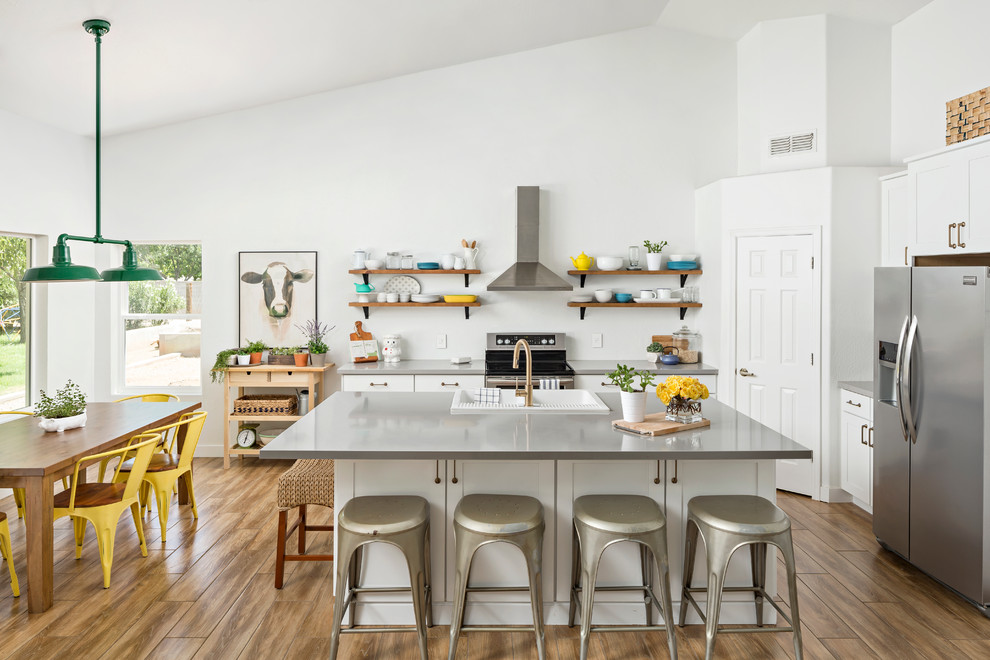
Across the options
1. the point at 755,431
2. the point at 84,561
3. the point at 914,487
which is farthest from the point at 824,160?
the point at 84,561

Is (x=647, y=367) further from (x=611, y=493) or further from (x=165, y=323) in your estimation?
(x=165, y=323)

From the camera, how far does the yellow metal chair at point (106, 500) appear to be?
3.13m

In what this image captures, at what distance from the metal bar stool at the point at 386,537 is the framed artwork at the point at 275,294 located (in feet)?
10.8

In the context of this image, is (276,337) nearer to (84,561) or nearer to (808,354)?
(84,561)

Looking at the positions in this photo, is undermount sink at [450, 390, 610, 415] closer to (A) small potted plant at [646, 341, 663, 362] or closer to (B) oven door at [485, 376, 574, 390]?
(B) oven door at [485, 376, 574, 390]

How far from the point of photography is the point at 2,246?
4.60m

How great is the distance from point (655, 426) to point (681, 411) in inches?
8.4

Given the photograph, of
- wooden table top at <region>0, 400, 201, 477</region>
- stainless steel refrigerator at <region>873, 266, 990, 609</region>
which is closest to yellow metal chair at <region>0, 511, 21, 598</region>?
wooden table top at <region>0, 400, 201, 477</region>

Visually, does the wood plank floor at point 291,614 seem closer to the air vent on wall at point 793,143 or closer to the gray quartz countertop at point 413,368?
the gray quartz countertop at point 413,368

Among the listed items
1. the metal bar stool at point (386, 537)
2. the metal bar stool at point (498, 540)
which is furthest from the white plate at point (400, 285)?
the metal bar stool at point (498, 540)

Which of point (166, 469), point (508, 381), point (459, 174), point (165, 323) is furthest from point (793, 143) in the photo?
point (165, 323)

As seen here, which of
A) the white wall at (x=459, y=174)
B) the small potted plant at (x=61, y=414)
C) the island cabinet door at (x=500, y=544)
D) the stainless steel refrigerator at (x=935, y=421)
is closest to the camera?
the island cabinet door at (x=500, y=544)

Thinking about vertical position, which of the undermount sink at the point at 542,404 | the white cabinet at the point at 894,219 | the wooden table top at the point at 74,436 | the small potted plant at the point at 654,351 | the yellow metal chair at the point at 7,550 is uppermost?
the white cabinet at the point at 894,219

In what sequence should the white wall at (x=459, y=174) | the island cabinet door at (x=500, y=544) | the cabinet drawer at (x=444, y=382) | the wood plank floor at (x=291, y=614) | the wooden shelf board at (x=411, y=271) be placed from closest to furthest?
1. the wood plank floor at (x=291, y=614)
2. the island cabinet door at (x=500, y=544)
3. the cabinet drawer at (x=444, y=382)
4. the wooden shelf board at (x=411, y=271)
5. the white wall at (x=459, y=174)
